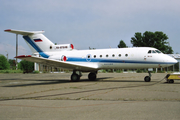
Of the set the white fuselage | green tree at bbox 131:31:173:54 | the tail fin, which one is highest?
green tree at bbox 131:31:173:54

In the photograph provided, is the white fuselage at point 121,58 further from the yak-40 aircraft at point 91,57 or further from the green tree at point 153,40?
the green tree at point 153,40

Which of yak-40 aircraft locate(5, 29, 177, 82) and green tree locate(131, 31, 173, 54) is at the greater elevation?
green tree locate(131, 31, 173, 54)

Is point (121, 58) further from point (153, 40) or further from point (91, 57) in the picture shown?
point (153, 40)

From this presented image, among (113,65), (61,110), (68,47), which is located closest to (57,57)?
(68,47)

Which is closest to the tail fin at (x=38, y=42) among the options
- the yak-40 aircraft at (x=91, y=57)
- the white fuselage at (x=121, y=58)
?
the yak-40 aircraft at (x=91, y=57)

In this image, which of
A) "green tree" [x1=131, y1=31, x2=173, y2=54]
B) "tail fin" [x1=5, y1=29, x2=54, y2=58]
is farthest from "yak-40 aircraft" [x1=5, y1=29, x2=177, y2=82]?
"green tree" [x1=131, y1=31, x2=173, y2=54]

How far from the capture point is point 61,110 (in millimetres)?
5863

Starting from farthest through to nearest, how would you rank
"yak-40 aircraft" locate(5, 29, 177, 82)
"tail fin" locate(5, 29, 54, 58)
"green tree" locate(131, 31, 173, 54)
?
"green tree" locate(131, 31, 173, 54), "tail fin" locate(5, 29, 54, 58), "yak-40 aircraft" locate(5, 29, 177, 82)

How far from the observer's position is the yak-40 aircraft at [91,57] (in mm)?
16281

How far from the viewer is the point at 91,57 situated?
1905cm

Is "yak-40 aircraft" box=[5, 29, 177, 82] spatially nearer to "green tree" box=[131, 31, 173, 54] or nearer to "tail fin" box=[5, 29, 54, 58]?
"tail fin" box=[5, 29, 54, 58]

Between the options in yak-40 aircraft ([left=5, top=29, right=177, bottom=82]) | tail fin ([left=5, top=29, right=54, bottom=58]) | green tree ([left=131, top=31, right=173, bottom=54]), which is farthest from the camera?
green tree ([left=131, top=31, right=173, bottom=54])

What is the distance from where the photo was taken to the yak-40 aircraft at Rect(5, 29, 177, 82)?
16281mm

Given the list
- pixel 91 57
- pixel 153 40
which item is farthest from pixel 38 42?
pixel 153 40
